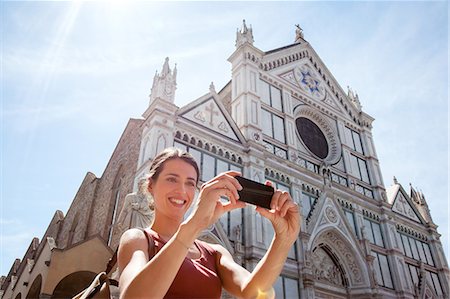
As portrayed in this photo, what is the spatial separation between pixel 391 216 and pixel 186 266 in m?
19.7

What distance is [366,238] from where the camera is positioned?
16.4 m

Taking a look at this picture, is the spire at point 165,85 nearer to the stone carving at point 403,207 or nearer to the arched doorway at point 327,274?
the arched doorway at point 327,274

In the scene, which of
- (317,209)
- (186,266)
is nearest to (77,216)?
(317,209)

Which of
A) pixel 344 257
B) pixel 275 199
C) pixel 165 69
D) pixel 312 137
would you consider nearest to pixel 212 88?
pixel 165 69

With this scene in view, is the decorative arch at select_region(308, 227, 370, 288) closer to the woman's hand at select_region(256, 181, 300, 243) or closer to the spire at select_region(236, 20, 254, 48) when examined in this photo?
the spire at select_region(236, 20, 254, 48)

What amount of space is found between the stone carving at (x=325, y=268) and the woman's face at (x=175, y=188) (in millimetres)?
13737

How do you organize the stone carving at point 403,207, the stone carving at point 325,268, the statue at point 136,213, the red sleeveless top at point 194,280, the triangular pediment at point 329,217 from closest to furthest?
the red sleeveless top at point 194,280 < the statue at point 136,213 < the stone carving at point 325,268 < the triangular pediment at point 329,217 < the stone carving at point 403,207

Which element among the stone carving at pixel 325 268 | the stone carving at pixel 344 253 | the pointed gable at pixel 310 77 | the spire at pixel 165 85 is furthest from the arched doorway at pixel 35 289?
the pointed gable at pixel 310 77

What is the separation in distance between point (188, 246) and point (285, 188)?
1401cm

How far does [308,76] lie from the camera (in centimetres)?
2083

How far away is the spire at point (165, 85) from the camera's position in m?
13.3

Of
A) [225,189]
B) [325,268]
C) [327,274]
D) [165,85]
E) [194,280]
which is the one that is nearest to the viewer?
[225,189]

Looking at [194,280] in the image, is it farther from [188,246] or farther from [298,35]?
[298,35]

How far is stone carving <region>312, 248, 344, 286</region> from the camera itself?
14492 mm
